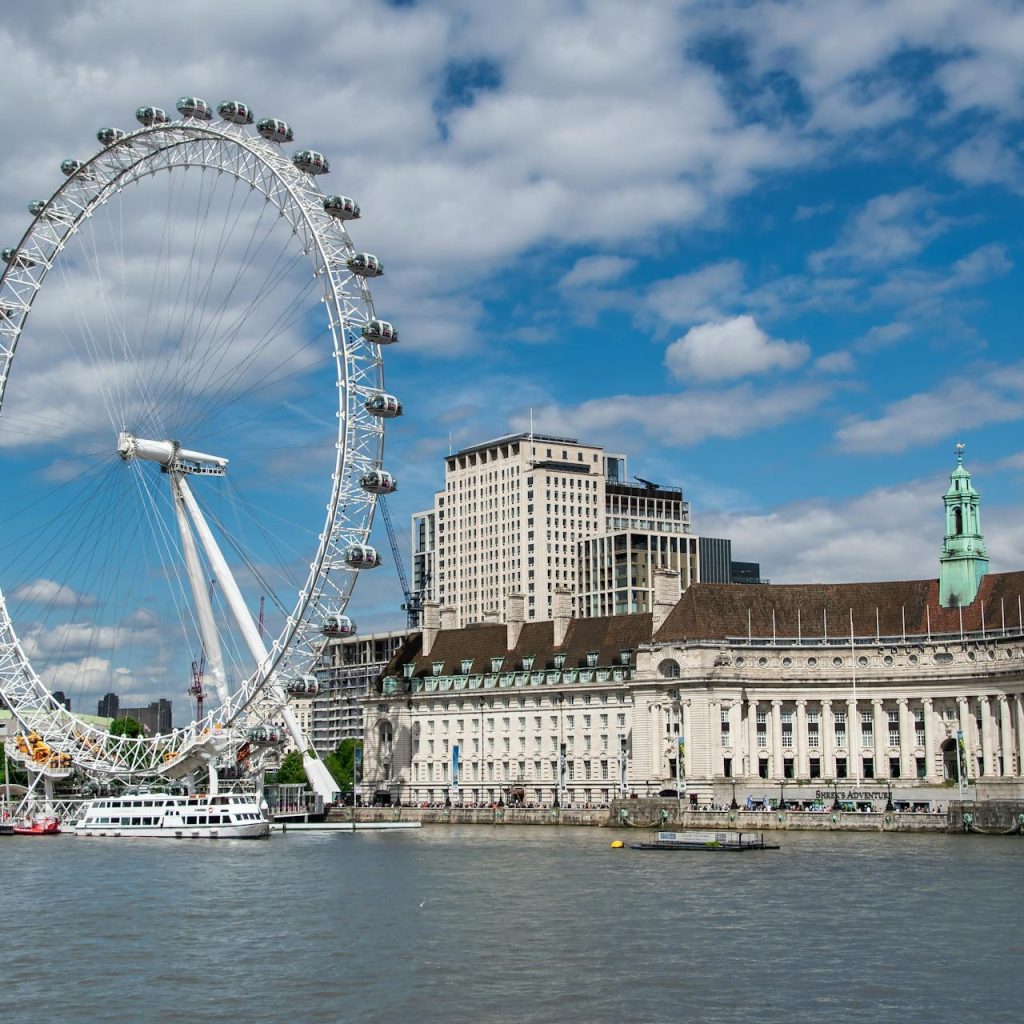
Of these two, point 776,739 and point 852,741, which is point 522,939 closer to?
point 776,739

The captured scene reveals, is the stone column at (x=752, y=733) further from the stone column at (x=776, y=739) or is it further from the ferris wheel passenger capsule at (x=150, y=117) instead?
the ferris wheel passenger capsule at (x=150, y=117)

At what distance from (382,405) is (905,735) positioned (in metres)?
58.8

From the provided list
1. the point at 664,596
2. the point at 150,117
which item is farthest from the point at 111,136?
the point at 664,596

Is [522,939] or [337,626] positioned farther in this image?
[337,626]

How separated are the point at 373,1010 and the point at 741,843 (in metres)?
54.5

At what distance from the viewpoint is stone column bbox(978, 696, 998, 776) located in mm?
129375

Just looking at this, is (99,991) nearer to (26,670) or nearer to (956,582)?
(26,670)

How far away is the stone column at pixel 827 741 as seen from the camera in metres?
137

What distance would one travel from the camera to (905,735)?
441 ft

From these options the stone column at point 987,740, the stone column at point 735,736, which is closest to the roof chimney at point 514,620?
the stone column at point 735,736

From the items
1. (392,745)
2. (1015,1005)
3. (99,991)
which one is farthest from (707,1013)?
(392,745)

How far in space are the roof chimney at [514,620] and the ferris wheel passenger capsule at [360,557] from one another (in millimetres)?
51062

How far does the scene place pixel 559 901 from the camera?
63.7 metres

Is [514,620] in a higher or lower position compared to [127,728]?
higher
